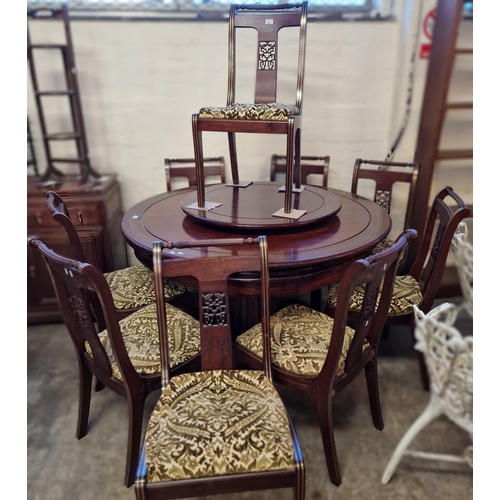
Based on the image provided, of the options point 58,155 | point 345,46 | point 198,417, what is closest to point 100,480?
point 198,417

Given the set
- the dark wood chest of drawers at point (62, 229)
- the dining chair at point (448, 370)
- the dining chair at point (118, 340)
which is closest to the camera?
the dining chair at point (448, 370)

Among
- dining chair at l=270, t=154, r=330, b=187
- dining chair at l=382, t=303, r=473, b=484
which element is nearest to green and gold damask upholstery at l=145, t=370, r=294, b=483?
dining chair at l=382, t=303, r=473, b=484

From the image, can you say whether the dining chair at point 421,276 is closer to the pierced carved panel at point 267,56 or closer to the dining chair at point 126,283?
the dining chair at point 126,283

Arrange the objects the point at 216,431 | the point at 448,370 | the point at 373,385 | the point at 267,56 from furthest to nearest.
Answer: the point at 267,56 < the point at 373,385 < the point at 216,431 < the point at 448,370

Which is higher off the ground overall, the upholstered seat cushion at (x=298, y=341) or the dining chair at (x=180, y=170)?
the dining chair at (x=180, y=170)

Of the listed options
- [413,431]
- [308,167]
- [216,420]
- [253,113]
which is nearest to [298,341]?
[216,420]

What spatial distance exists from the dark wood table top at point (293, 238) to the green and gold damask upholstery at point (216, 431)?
1.02ft

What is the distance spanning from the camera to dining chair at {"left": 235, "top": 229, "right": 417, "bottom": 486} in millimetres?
1070

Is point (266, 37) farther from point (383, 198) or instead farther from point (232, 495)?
point (232, 495)

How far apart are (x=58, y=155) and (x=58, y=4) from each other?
754mm

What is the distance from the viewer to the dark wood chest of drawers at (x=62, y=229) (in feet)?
5.67

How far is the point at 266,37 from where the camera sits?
169 centimetres

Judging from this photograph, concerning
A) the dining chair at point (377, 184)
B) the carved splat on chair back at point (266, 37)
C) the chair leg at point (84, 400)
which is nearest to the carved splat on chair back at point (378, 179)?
the dining chair at point (377, 184)

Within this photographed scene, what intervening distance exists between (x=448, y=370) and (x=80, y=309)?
0.97 meters
